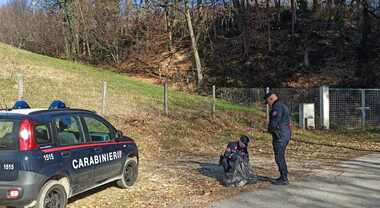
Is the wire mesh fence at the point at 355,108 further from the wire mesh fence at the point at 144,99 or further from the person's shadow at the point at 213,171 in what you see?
the person's shadow at the point at 213,171

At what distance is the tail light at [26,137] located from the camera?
7.33 meters

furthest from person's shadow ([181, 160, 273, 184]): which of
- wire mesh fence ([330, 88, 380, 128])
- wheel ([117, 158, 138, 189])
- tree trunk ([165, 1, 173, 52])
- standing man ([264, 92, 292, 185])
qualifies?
tree trunk ([165, 1, 173, 52])

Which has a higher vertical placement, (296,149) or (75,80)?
(75,80)

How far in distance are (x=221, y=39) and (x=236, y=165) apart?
40863 mm

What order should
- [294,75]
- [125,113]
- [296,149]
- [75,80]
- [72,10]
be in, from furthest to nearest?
[72,10], [294,75], [75,80], [125,113], [296,149]

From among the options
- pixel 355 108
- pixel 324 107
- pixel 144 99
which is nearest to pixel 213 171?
pixel 144 99

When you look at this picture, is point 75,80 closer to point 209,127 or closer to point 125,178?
point 209,127

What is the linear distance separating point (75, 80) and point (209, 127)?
865 cm

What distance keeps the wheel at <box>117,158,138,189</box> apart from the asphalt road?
2075 mm

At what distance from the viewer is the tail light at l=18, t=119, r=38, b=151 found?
7332 millimetres

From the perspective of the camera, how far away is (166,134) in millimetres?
17469

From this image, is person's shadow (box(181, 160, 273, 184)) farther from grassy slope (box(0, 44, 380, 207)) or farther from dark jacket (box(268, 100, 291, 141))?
dark jacket (box(268, 100, 291, 141))

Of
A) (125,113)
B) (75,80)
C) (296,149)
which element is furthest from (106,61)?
(296,149)

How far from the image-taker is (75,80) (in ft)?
84.1
